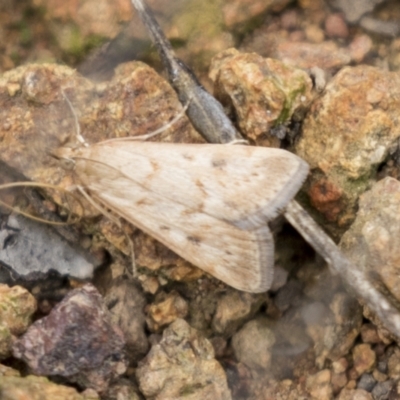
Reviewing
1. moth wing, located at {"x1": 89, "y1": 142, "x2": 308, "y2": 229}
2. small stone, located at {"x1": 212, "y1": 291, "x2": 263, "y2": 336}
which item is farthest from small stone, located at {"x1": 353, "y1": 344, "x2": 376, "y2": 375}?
moth wing, located at {"x1": 89, "y1": 142, "x2": 308, "y2": 229}

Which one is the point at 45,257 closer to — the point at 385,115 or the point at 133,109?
the point at 133,109

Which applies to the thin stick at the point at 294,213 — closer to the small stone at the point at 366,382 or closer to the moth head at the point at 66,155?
the small stone at the point at 366,382

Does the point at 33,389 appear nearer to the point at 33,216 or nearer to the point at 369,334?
the point at 33,216

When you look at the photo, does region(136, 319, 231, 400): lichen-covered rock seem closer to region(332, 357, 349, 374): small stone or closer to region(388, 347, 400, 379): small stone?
region(332, 357, 349, 374): small stone

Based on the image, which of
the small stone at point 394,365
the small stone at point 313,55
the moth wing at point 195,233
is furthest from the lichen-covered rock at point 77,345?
the small stone at point 313,55

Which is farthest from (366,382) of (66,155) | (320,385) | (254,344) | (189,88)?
(66,155)

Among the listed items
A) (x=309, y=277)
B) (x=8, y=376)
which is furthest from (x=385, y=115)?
(x=8, y=376)

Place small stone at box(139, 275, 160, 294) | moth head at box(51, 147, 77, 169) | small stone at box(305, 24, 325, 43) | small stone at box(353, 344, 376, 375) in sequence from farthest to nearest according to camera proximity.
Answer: small stone at box(305, 24, 325, 43), small stone at box(139, 275, 160, 294), moth head at box(51, 147, 77, 169), small stone at box(353, 344, 376, 375)
